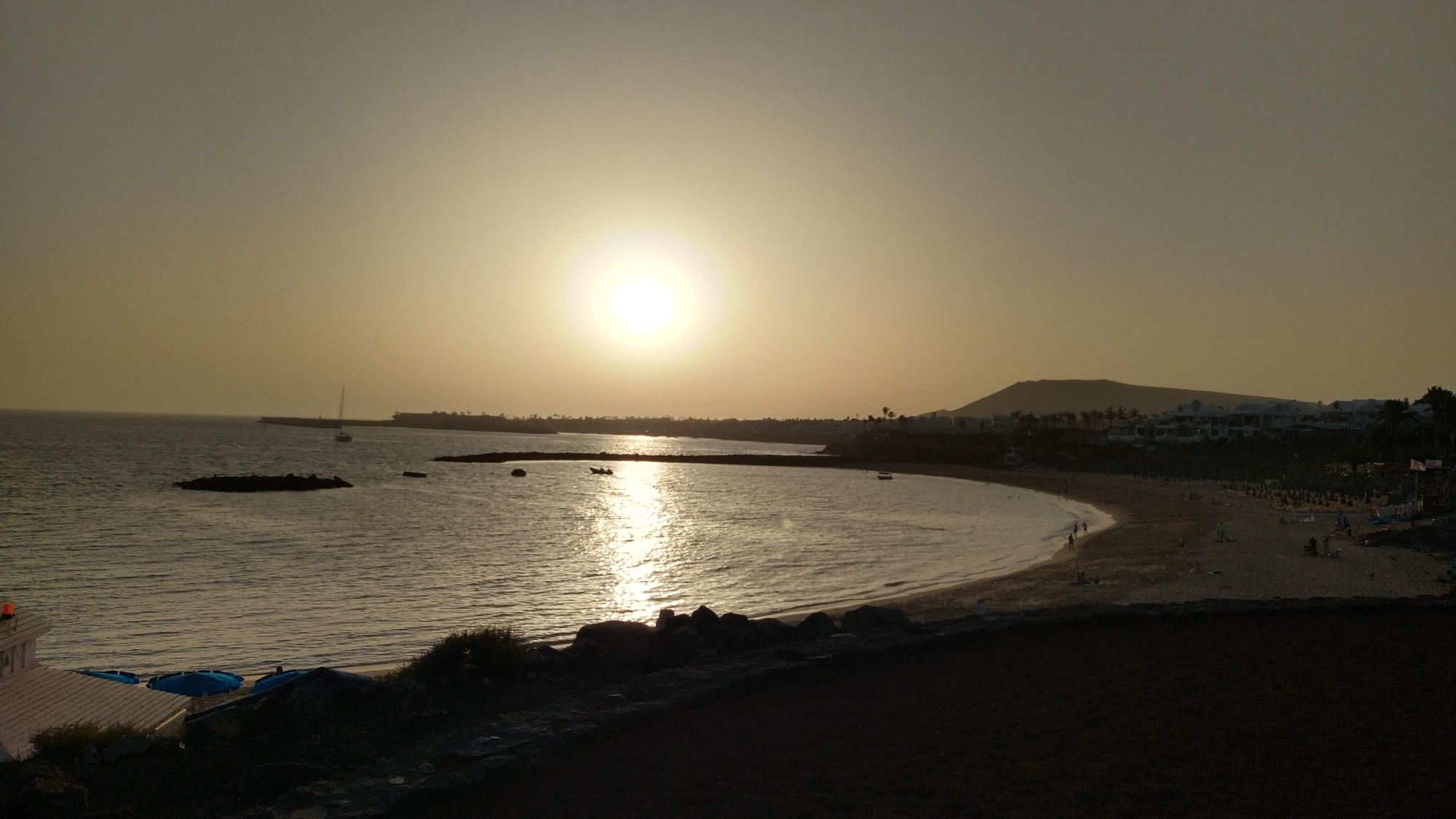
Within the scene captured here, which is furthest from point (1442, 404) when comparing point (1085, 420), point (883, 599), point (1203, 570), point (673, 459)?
point (1085, 420)

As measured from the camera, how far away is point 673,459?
5148 inches

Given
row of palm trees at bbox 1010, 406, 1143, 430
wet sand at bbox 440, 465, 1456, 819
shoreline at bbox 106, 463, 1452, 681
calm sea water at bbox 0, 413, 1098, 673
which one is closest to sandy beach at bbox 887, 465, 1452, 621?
shoreline at bbox 106, 463, 1452, 681

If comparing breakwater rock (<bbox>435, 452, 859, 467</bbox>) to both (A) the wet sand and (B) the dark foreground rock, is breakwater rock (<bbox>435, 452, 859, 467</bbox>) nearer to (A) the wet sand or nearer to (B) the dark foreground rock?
(B) the dark foreground rock

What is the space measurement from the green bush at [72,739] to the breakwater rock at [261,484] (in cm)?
5961

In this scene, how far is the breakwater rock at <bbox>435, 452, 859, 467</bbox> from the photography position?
11401 cm

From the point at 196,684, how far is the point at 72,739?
6.10 meters

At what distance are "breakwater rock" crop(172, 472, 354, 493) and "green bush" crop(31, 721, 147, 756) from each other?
5961 cm

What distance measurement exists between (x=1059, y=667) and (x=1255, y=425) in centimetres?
13466

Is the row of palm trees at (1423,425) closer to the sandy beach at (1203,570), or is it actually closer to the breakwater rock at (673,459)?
the sandy beach at (1203,570)

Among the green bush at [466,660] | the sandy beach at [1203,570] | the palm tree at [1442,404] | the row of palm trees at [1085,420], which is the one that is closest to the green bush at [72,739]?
the green bush at [466,660]

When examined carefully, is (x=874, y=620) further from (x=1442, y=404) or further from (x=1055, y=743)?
(x=1442, y=404)

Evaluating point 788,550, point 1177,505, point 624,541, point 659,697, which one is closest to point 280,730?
point 659,697

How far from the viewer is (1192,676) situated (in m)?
8.77

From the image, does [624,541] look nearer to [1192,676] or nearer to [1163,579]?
[1163,579]
